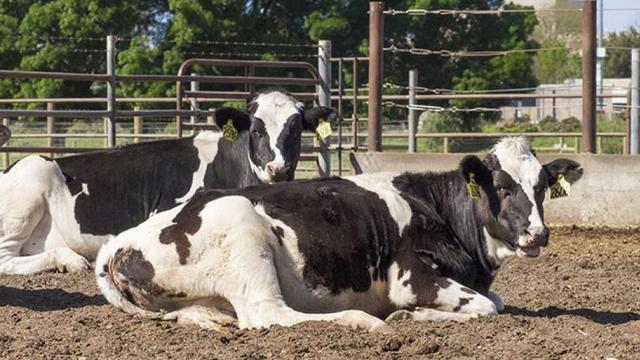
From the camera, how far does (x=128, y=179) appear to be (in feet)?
30.9

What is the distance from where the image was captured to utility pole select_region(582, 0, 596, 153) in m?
12.5

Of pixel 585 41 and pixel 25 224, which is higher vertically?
pixel 585 41

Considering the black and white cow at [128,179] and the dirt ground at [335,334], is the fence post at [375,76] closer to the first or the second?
the black and white cow at [128,179]

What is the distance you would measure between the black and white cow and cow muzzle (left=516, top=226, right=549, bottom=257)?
9.23 ft

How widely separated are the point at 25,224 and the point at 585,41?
6.40 meters

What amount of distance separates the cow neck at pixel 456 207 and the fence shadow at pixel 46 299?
203cm

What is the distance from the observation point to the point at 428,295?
6336 millimetres

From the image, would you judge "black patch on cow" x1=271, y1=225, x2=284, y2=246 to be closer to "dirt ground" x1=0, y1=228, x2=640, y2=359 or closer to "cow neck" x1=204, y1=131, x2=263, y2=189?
"dirt ground" x1=0, y1=228, x2=640, y2=359

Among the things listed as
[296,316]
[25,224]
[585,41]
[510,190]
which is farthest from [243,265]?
[585,41]

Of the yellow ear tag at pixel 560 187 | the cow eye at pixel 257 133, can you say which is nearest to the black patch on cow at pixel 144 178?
the cow eye at pixel 257 133

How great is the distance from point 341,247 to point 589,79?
6.83 metres

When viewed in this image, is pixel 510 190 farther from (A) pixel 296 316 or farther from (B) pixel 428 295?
(A) pixel 296 316

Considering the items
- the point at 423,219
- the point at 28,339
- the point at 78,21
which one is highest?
the point at 78,21

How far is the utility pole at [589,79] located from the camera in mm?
12469
